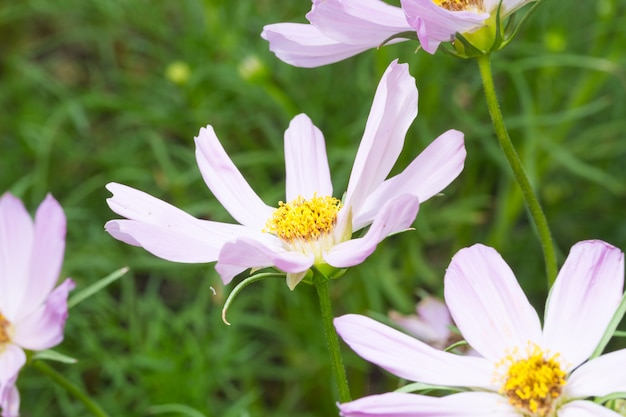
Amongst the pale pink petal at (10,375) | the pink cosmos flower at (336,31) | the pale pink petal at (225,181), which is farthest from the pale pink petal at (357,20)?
the pale pink petal at (10,375)

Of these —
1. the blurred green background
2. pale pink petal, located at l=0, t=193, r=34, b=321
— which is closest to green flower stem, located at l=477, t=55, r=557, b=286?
pale pink petal, located at l=0, t=193, r=34, b=321

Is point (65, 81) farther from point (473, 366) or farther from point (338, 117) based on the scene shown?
point (473, 366)

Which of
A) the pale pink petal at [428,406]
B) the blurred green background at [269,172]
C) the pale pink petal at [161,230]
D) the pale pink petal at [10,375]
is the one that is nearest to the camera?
the pale pink petal at [428,406]

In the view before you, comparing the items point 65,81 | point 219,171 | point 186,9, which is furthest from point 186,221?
point 65,81

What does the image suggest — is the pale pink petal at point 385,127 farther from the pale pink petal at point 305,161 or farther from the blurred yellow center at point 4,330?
the blurred yellow center at point 4,330

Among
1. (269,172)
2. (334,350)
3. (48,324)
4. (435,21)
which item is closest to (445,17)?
(435,21)

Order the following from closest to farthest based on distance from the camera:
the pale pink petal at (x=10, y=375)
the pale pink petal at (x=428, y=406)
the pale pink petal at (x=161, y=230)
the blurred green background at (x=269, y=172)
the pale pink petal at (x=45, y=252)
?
the pale pink petal at (x=428, y=406) < the pale pink petal at (x=161, y=230) < the pale pink petal at (x=10, y=375) < the pale pink petal at (x=45, y=252) < the blurred green background at (x=269, y=172)

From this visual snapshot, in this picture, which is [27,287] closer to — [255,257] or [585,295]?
[255,257]

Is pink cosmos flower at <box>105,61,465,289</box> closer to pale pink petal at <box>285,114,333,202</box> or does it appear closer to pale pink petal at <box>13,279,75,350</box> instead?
pale pink petal at <box>285,114,333,202</box>
